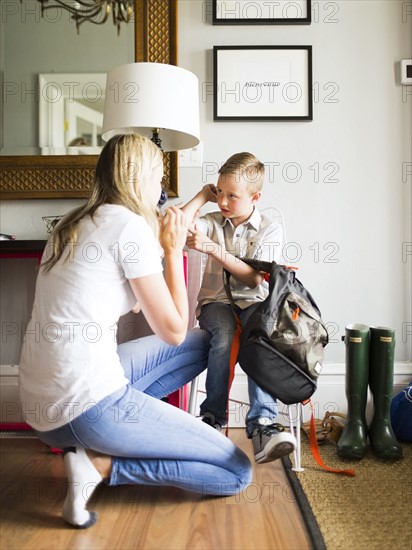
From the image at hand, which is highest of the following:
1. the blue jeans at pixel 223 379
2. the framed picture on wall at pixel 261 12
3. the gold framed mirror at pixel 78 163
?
the framed picture on wall at pixel 261 12

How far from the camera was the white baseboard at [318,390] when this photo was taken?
2510mm

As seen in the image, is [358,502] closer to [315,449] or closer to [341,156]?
[315,449]

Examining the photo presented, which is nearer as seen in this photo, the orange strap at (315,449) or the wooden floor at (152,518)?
the wooden floor at (152,518)

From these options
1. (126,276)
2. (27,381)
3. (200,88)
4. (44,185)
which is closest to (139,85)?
(200,88)

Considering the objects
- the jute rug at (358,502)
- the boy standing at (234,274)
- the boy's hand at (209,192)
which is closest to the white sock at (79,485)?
the boy standing at (234,274)

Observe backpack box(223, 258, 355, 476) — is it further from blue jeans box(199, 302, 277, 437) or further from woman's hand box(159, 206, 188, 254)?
woman's hand box(159, 206, 188, 254)

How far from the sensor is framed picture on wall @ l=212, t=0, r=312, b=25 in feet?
8.14

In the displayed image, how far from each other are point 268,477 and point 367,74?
5.50 ft

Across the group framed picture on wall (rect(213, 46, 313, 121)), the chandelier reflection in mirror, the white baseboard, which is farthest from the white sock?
the chandelier reflection in mirror

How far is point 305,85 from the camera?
8.20 feet

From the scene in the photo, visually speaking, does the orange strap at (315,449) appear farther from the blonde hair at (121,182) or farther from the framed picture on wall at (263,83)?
the framed picture on wall at (263,83)

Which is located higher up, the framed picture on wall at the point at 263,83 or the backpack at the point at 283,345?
the framed picture on wall at the point at 263,83

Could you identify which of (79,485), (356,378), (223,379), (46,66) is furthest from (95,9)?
(79,485)

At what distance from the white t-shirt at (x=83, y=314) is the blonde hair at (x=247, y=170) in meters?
0.60
